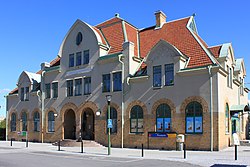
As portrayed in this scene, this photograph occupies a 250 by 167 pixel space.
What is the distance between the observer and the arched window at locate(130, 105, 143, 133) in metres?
28.0

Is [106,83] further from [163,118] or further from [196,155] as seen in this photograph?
[196,155]

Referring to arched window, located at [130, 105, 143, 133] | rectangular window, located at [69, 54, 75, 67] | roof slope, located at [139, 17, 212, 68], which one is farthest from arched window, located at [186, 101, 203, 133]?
rectangular window, located at [69, 54, 75, 67]

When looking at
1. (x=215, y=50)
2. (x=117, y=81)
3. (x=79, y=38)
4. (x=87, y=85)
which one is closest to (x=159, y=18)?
(x=215, y=50)

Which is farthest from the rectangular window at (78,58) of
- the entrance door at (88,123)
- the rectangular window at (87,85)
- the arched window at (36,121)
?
the arched window at (36,121)

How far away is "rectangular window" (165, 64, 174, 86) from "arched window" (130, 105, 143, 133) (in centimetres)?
350

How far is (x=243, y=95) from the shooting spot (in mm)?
34938

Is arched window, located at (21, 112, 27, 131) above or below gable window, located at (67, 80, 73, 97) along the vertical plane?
below

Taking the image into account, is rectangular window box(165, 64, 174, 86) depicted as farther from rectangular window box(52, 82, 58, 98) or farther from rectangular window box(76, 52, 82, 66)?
rectangular window box(52, 82, 58, 98)

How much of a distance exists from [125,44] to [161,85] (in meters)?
5.61

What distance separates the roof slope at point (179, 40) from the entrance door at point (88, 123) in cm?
874

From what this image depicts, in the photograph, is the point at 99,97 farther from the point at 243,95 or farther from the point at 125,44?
the point at 243,95

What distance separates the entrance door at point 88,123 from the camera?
3381cm

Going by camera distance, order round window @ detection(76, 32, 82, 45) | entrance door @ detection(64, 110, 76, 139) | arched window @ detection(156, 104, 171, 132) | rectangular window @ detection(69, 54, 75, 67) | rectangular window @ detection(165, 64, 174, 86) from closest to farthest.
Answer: arched window @ detection(156, 104, 171, 132) → rectangular window @ detection(165, 64, 174, 86) → round window @ detection(76, 32, 82, 45) → rectangular window @ detection(69, 54, 75, 67) → entrance door @ detection(64, 110, 76, 139)

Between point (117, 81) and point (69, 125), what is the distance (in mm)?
8934
